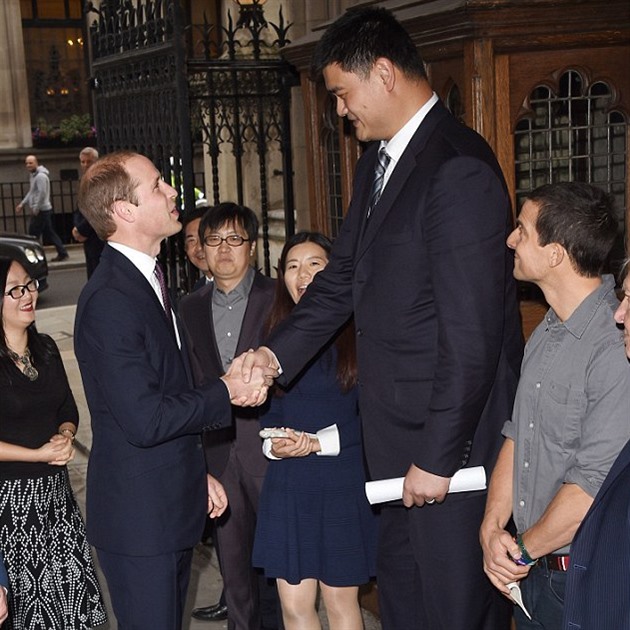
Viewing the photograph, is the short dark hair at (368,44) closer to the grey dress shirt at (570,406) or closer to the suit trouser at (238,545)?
the grey dress shirt at (570,406)

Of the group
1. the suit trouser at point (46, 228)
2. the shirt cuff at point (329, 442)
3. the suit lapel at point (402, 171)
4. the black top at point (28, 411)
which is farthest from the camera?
the suit trouser at point (46, 228)

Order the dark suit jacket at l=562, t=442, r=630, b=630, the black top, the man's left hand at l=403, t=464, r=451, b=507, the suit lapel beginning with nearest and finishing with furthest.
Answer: the dark suit jacket at l=562, t=442, r=630, b=630
the man's left hand at l=403, t=464, r=451, b=507
the suit lapel
the black top

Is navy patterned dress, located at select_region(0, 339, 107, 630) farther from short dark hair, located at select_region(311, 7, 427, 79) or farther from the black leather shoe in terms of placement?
short dark hair, located at select_region(311, 7, 427, 79)

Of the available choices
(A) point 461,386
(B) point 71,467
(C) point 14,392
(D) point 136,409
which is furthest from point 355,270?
(B) point 71,467

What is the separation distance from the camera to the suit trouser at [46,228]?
20.2 meters

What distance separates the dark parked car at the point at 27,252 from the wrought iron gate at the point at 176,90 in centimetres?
749

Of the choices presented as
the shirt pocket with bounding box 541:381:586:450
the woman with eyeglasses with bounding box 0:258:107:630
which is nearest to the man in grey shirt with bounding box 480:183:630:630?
the shirt pocket with bounding box 541:381:586:450

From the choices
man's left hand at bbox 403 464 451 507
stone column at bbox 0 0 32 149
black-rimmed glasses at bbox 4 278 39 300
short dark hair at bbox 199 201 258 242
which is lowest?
man's left hand at bbox 403 464 451 507

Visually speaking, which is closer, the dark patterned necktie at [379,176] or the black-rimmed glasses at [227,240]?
the dark patterned necktie at [379,176]

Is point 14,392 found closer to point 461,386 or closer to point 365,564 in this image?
point 365,564

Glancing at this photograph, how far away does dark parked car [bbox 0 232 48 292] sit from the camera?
1462 cm

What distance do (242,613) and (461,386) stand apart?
1956 millimetres

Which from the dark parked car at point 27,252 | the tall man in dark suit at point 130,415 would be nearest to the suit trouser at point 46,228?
the dark parked car at point 27,252

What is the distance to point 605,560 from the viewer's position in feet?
8.22
